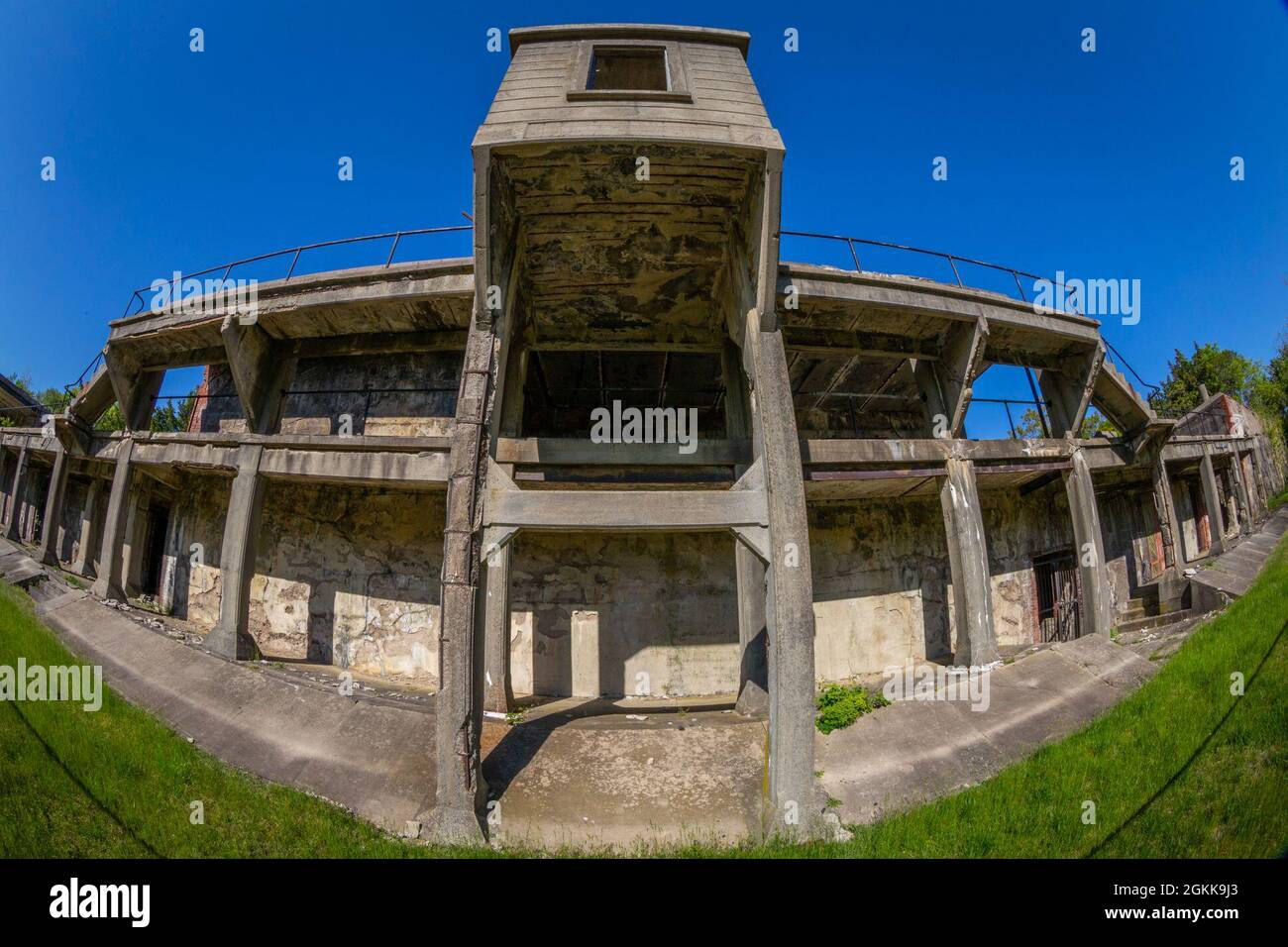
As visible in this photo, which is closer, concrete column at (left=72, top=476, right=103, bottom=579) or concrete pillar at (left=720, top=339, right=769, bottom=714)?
concrete pillar at (left=720, top=339, right=769, bottom=714)

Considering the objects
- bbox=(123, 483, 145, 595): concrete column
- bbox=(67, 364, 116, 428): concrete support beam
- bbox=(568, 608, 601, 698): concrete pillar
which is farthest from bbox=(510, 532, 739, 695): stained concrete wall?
bbox=(67, 364, 116, 428): concrete support beam

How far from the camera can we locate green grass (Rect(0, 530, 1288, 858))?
145 inches

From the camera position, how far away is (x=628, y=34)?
6.84m

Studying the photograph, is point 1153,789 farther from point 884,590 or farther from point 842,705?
point 884,590

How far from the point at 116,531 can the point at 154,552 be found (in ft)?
7.39

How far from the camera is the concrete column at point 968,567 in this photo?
799cm

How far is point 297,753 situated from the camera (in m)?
5.77

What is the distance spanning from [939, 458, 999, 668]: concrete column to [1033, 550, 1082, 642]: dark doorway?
4.57m

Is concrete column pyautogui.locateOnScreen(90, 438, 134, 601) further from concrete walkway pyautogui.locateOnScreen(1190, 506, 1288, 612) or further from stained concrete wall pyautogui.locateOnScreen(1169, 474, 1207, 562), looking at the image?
stained concrete wall pyautogui.locateOnScreen(1169, 474, 1207, 562)

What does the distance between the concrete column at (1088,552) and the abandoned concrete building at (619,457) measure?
0.19 ft

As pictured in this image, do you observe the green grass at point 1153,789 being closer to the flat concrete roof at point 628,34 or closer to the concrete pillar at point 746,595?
the concrete pillar at point 746,595

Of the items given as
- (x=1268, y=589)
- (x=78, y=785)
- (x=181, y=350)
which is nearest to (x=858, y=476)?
(x=1268, y=589)
